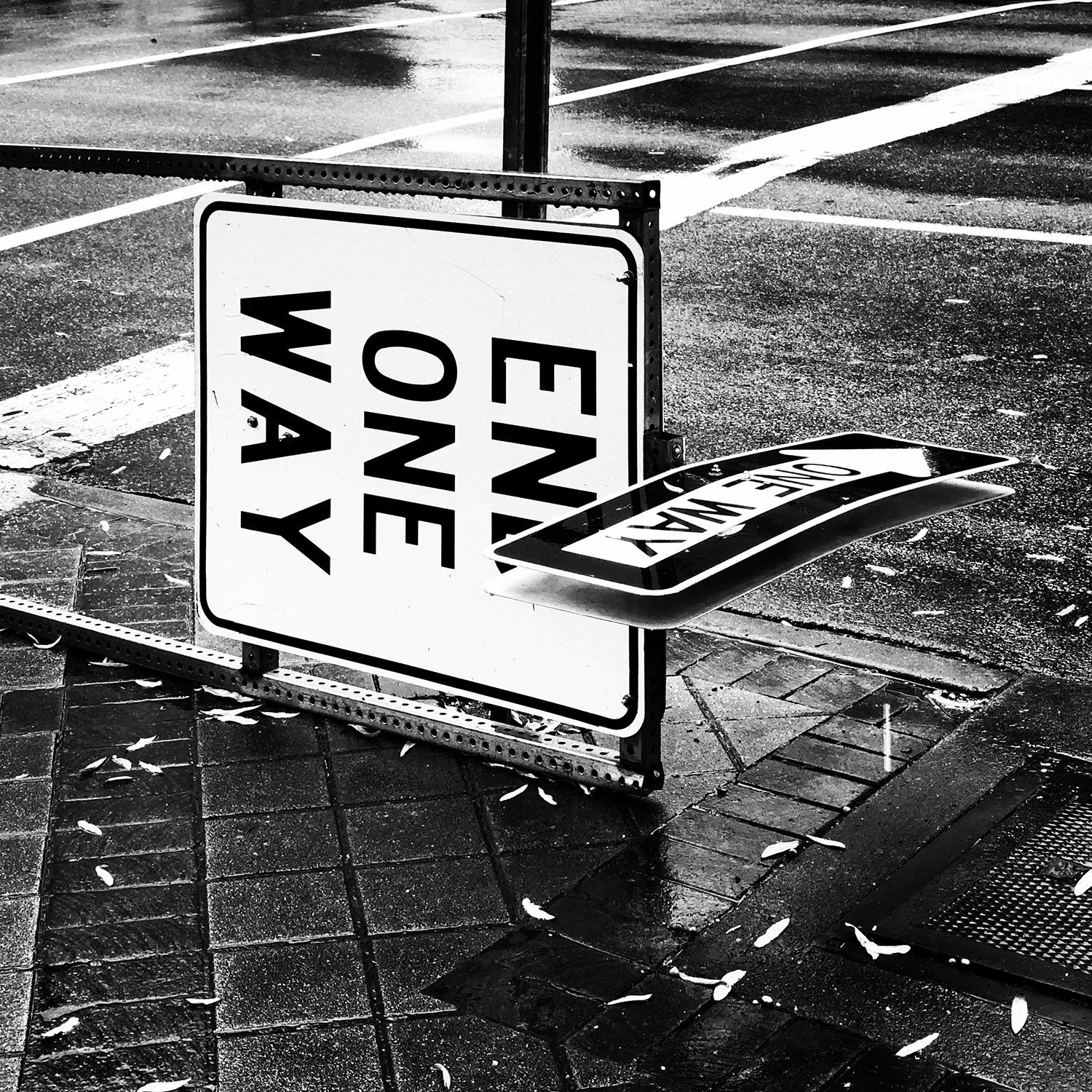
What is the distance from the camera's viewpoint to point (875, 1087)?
3092mm

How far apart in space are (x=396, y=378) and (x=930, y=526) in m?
2.61

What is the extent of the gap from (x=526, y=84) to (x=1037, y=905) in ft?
7.68

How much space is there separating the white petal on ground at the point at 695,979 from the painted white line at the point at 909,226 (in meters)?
7.37

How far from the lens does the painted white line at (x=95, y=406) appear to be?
699 cm

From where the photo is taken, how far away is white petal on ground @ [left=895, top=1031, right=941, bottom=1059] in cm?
319

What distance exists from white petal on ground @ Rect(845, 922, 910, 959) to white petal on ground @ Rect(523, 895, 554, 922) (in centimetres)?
68

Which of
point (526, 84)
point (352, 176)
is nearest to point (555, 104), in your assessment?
point (526, 84)

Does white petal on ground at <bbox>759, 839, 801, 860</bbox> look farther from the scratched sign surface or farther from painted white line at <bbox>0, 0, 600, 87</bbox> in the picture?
painted white line at <bbox>0, 0, 600, 87</bbox>

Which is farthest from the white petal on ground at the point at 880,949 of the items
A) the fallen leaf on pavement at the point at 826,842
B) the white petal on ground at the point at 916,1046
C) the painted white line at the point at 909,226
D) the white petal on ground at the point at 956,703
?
the painted white line at the point at 909,226

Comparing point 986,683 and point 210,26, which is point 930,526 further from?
point 210,26

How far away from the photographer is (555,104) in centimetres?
1452

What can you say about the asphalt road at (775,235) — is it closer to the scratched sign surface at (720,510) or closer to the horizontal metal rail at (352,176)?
the scratched sign surface at (720,510)

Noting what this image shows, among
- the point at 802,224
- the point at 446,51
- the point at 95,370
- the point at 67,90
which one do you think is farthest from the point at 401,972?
the point at 446,51

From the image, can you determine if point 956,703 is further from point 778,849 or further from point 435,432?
point 435,432
